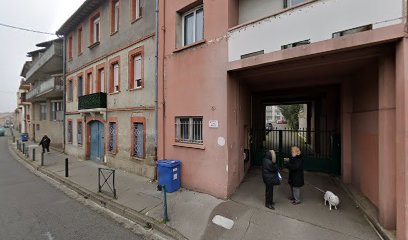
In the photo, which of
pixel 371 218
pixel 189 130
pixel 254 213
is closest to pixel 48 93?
pixel 189 130

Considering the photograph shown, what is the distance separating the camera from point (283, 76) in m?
6.23

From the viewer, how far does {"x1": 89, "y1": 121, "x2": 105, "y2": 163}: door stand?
37.4 feet

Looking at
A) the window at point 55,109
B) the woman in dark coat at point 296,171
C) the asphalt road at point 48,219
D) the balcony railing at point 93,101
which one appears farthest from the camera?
the window at point 55,109

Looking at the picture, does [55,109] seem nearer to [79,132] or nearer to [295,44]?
[79,132]

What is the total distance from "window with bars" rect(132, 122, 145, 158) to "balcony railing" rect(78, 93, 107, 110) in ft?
9.54

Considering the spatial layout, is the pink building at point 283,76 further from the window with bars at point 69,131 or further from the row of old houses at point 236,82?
the window with bars at point 69,131

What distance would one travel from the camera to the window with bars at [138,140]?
8.81 meters

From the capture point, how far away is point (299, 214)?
491 cm

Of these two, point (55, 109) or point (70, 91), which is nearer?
point (70, 91)

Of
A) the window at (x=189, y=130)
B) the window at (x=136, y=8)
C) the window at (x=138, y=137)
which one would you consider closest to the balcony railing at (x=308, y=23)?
the window at (x=189, y=130)

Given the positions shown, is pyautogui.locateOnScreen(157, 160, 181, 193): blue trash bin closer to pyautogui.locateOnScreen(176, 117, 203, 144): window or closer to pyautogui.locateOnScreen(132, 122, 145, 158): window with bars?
pyautogui.locateOnScreen(176, 117, 203, 144): window

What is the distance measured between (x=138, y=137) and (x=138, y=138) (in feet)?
0.15

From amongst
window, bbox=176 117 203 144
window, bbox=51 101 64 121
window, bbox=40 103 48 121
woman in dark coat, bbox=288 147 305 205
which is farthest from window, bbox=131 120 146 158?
window, bbox=40 103 48 121

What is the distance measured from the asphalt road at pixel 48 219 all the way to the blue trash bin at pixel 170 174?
74.6 inches
